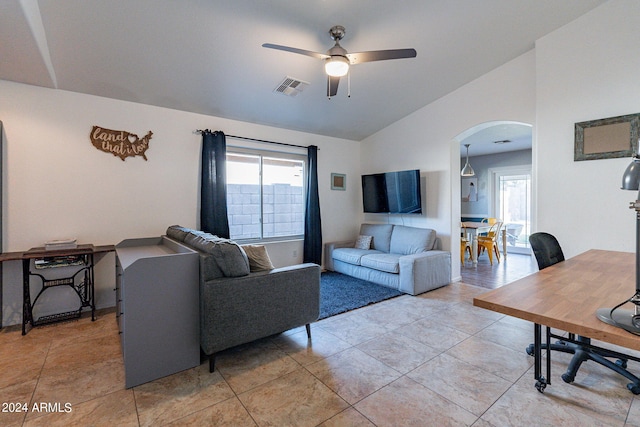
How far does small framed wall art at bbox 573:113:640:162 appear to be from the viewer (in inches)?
109

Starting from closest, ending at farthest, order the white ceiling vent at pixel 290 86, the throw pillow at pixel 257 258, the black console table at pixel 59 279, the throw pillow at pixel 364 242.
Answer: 1. the throw pillow at pixel 257 258
2. the black console table at pixel 59 279
3. the white ceiling vent at pixel 290 86
4. the throw pillow at pixel 364 242

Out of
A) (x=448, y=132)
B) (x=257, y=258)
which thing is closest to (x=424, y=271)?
(x=448, y=132)

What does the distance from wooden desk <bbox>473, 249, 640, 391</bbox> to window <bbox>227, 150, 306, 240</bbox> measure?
3718 millimetres

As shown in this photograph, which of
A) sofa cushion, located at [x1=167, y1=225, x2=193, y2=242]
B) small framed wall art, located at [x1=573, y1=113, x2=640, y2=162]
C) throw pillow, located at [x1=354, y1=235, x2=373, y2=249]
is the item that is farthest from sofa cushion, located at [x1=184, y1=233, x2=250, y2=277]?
small framed wall art, located at [x1=573, y1=113, x2=640, y2=162]

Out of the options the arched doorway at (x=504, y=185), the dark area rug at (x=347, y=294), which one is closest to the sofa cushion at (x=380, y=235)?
the dark area rug at (x=347, y=294)

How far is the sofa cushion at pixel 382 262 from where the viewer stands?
4074 millimetres

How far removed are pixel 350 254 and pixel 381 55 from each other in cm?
309

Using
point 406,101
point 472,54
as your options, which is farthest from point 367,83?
point 472,54

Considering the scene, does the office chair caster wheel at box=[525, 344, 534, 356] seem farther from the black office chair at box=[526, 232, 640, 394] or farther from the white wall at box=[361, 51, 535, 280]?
the white wall at box=[361, 51, 535, 280]

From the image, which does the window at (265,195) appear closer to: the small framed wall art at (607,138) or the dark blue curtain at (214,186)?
the dark blue curtain at (214,186)

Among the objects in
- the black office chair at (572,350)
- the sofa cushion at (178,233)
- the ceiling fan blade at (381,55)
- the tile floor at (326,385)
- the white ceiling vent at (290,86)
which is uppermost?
the white ceiling vent at (290,86)

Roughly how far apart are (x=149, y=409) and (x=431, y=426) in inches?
67.4

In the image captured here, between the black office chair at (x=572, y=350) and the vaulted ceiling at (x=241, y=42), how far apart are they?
7.61 feet

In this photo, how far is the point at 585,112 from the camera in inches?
120
